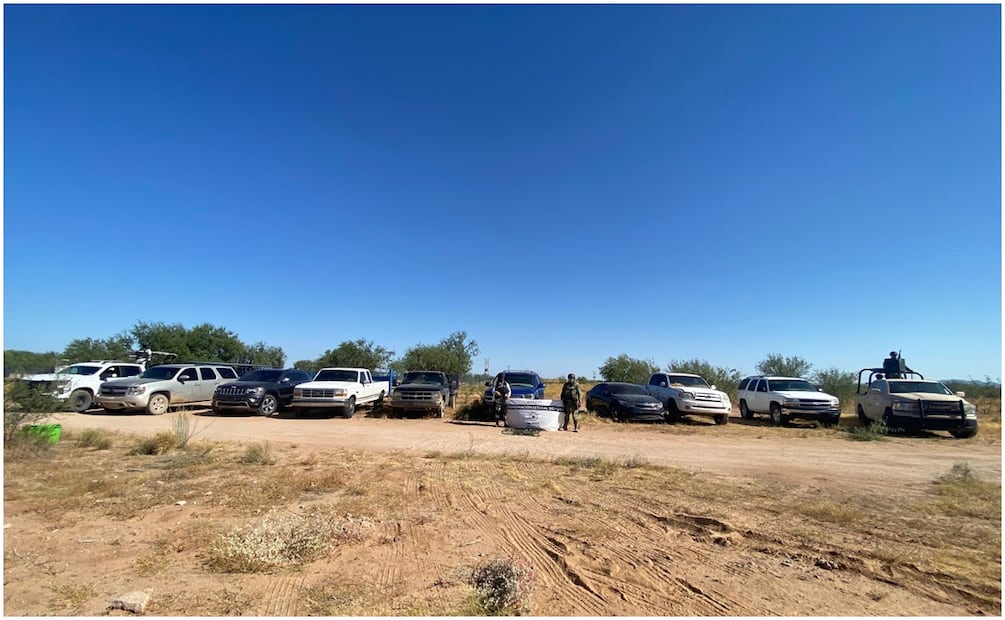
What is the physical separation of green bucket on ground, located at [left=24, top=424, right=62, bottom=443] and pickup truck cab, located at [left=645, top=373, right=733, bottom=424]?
1692cm

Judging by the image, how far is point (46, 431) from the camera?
31.2 ft

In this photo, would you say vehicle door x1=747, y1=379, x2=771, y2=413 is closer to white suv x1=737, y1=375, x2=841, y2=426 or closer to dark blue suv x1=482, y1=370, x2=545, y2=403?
white suv x1=737, y1=375, x2=841, y2=426

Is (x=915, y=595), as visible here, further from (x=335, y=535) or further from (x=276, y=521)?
(x=276, y=521)

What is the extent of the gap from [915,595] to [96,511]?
7.98 m

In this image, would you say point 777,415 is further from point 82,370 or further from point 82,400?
point 82,370

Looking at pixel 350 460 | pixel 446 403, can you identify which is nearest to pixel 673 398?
pixel 446 403

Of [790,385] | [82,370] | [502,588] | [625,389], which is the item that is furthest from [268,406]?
[790,385]

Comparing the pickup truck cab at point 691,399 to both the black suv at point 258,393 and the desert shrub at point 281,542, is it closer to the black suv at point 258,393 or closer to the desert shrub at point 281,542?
the black suv at point 258,393

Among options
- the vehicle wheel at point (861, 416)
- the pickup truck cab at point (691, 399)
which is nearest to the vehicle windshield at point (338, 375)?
the pickup truck cab at point (691, 399)

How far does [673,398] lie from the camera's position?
18.4 metres

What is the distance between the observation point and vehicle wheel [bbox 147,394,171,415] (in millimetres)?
17578

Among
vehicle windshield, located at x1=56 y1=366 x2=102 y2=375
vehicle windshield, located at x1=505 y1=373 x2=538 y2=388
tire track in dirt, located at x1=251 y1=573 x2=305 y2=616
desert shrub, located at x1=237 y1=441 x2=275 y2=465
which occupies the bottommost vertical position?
tire track in dirt, located at x1=251 y1=573 x2=305 y2=616

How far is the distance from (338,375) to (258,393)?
8.96ft

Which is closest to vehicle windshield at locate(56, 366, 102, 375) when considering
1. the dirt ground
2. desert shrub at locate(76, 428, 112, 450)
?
desert shrub at locate(76, 428, 112, 450)
